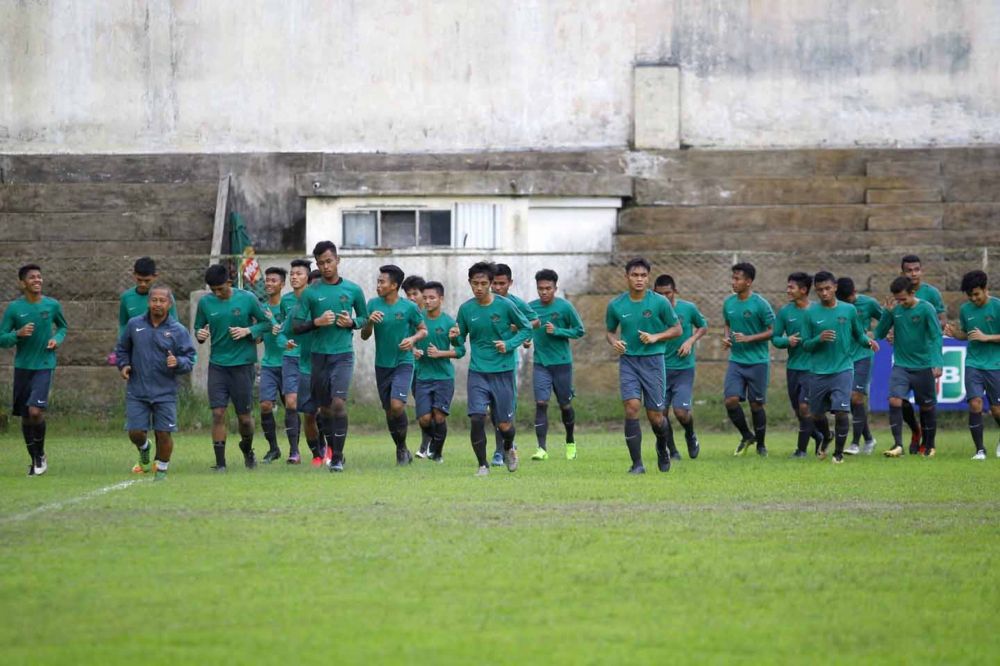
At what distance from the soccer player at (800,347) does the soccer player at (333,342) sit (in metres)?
5.03

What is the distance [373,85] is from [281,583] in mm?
23493

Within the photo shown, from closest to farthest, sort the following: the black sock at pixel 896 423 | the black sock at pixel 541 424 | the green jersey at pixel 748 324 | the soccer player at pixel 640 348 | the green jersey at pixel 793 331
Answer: the soccer player at pixel 640 348
the green jersey at pixel 793 331
the black sock at pixel 896 423
the black sock at pixel 541 424
the green jersey at pixel 748 324

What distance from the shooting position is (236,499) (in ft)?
45.6

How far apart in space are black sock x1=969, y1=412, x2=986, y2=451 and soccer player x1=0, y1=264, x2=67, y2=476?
10290 millimetres

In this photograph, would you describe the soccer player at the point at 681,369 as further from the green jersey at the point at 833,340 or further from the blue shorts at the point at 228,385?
the blue shorts at the point at 228,385

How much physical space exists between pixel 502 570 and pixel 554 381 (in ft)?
33.2

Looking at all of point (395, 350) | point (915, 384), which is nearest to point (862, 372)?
point (915, 384)

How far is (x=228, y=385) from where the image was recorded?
1733 cm

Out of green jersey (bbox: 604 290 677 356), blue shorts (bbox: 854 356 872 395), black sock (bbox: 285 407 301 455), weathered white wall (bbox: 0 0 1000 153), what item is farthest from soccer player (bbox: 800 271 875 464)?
weathered white wall (bbox: 0 0 1000 153)

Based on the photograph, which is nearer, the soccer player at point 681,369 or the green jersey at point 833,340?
the green jersey at point 833,340

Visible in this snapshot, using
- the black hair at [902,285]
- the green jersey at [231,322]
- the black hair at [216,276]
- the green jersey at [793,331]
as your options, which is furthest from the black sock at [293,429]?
the black hair at [902,285]

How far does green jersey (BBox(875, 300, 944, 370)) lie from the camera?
19.1 metres

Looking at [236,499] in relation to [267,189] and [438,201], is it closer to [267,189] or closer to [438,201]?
[438,201]

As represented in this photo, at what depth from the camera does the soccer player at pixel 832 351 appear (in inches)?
715
